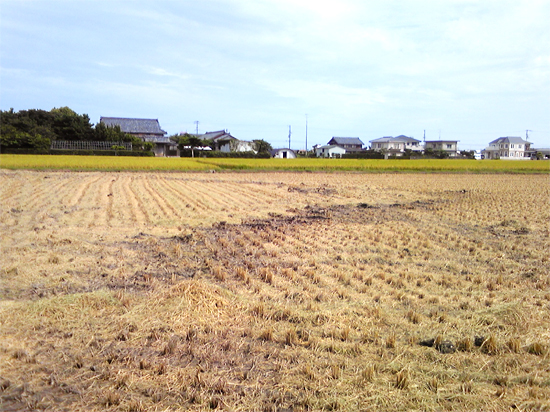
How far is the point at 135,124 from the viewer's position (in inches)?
2499

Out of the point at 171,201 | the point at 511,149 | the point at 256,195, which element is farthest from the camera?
the point at 511,149

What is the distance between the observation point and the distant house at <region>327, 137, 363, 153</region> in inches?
3287

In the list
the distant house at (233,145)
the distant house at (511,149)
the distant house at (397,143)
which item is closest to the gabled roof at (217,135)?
the distant house at (233,145)

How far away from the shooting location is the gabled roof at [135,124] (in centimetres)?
6225

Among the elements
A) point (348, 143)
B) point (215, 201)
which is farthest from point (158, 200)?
point (348, 143)

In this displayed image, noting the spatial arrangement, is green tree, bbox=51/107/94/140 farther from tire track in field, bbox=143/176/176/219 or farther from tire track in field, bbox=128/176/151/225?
tire track in field, bbox=128/176/151/225

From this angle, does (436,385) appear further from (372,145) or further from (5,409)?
(372,145)

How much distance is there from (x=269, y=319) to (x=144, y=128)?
207 feet

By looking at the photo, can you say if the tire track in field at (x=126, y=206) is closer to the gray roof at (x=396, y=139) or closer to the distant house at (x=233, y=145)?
the distant house at (x=233, y=145)

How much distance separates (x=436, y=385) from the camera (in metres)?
3.17

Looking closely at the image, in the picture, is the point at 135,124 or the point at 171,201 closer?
the point at 171,201

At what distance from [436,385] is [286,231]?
A: 19.7 feet

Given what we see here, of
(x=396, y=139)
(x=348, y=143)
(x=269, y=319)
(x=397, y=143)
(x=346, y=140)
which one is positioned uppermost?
(x=396, y=139)

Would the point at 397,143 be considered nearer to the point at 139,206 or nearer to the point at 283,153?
the point at 283,153
